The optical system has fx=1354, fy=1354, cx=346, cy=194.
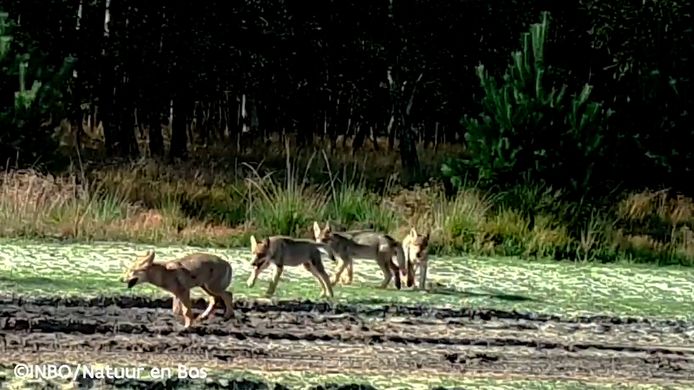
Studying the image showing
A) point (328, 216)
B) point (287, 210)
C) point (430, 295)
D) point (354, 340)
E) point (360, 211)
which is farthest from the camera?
point (360, 211)

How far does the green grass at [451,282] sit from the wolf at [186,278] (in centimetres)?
100

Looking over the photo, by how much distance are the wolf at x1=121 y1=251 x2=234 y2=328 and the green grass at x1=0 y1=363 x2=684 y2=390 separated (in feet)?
4.84

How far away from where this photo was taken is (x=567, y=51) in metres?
25.6

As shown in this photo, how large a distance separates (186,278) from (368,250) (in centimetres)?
257

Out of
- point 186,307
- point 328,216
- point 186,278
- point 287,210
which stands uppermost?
point 186,278

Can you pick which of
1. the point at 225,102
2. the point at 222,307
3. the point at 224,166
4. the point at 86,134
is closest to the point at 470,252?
the point at 222,307

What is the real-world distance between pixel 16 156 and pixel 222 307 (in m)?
9.03

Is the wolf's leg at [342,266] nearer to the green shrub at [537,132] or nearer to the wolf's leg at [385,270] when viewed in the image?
the wolf's leg at [385,270]

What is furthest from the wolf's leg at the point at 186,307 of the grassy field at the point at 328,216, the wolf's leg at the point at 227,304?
the grassy field at the point at 328,216

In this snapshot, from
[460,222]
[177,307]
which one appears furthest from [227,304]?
[460,222]

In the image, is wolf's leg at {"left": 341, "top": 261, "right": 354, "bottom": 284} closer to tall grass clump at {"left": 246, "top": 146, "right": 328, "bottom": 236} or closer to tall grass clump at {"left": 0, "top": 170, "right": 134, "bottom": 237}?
tall grass clump at {"left": 246, "top": 146, "right": 328, "bottom": 236}

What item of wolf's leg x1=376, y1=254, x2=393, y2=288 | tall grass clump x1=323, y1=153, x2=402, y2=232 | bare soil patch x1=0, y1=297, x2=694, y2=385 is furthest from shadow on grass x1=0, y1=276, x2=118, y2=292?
tall grass clump x1=323, y1=153, x2=402, y2=232

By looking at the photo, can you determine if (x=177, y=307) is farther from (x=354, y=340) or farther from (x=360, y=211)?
(x=360, y=211)

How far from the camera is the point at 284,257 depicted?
939 cm
